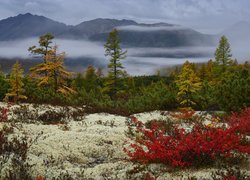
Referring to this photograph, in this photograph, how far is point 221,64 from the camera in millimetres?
80812

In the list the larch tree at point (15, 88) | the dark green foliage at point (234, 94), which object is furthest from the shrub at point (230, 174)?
A: the larch tree at point (15, 88)

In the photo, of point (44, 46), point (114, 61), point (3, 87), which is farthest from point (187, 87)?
point (114, 61)

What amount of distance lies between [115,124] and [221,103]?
970cm

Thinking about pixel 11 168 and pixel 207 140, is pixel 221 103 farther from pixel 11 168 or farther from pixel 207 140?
pixel 11 168

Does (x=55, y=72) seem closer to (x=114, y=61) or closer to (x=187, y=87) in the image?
(x=187, y=87)

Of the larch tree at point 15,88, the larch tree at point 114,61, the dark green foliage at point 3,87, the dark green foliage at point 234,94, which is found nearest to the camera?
the dark green foliage at point 234,94

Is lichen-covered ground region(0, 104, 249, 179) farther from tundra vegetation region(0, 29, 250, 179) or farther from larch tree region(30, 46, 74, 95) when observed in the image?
larch tree region(30, 46, 74, 95)

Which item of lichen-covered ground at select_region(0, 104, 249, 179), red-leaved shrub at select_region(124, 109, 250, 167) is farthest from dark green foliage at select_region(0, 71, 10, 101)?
red-leaved shrub at select_region(124, 109, 250, 167)

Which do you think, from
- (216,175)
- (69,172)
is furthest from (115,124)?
(216,175)

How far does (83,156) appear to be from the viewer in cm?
1296

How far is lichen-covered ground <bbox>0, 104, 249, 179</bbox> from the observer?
34.9 feet


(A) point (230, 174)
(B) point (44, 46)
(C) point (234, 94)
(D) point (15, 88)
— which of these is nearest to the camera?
(A) point (230, 174)

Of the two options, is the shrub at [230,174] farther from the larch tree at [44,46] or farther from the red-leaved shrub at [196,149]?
the larch tree at [44,46]

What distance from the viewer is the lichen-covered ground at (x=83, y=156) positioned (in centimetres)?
1063
